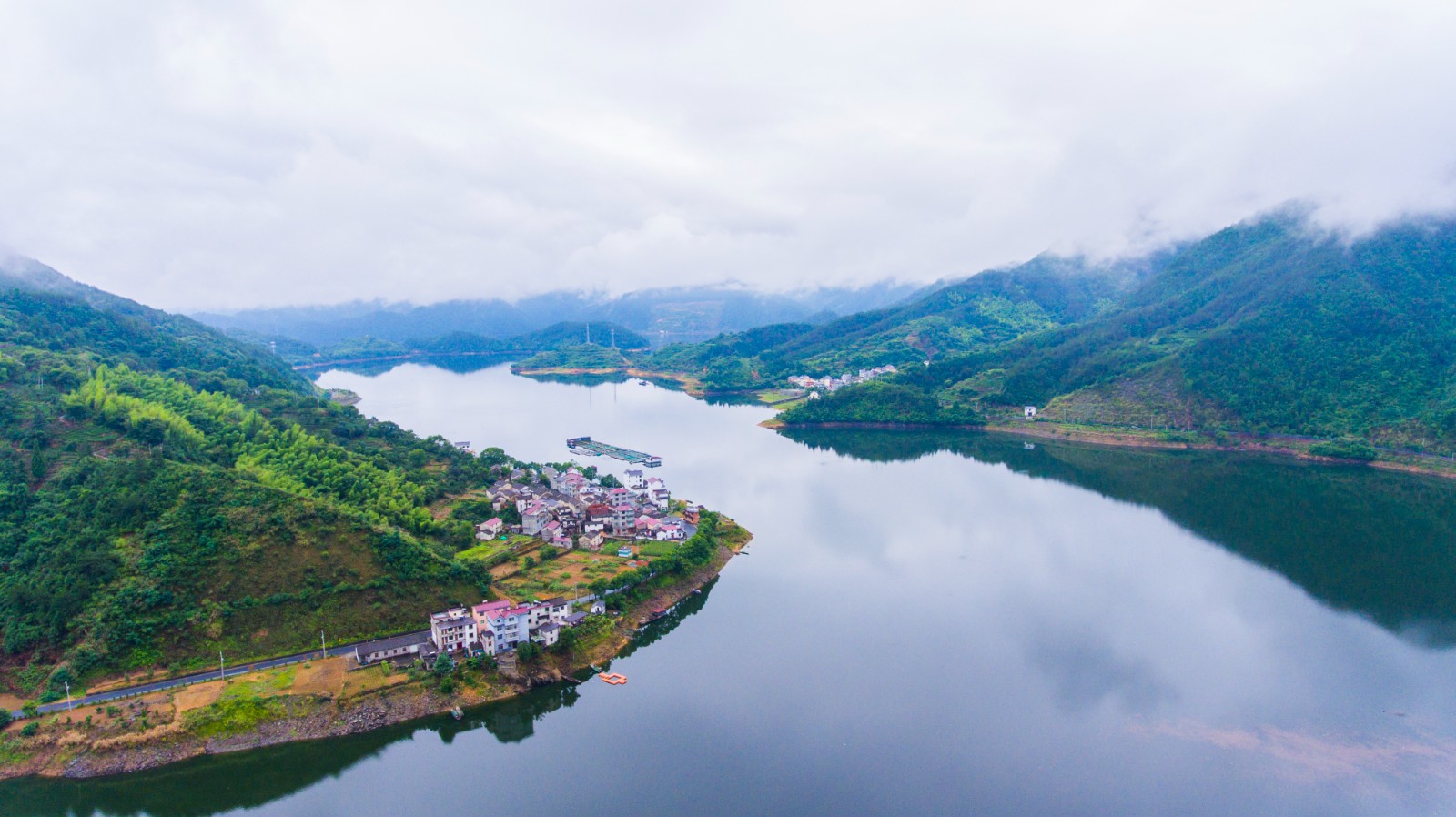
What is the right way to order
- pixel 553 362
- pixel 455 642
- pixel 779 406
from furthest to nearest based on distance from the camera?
pixel 553 362 < pixel 779 406 < pixel 455 642

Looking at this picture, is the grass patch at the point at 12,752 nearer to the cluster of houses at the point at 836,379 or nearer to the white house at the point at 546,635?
the white house at the point at 546,635

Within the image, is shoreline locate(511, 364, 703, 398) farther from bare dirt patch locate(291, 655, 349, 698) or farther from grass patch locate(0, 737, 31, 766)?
grass patch locate(0, 737, 31, 766)

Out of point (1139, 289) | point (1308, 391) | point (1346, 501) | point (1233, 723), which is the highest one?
point (1139, 289)

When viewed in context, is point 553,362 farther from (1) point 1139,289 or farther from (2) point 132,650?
(2) point 132,650

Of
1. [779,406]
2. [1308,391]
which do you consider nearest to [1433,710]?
[1308,391]

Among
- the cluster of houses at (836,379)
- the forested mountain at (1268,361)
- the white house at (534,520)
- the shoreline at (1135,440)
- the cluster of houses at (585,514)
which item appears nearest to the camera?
the cluster of houses at (585,514)

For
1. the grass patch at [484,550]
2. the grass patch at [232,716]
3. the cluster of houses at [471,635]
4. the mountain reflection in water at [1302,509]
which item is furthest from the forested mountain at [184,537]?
the mountain reflection in water at [1302,509]

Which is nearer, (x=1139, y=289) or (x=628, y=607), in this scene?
(x=628, y=607)
